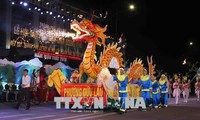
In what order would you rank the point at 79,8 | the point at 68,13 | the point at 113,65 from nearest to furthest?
the point at 113,65
the point at 68,13
the point at 79,8

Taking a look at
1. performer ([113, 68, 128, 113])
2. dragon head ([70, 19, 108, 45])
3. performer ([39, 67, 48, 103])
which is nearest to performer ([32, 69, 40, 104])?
performer ([39, 67, 48, 103])

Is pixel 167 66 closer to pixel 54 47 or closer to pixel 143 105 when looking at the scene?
pixel 54 47

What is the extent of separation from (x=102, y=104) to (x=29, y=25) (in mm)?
22719

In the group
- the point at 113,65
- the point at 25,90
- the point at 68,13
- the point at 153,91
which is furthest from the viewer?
the point at 68,13

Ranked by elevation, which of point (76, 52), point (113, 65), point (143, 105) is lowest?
point (143, 105)

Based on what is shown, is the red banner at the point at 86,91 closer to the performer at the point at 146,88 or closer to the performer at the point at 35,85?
the performer at the point at 146,88

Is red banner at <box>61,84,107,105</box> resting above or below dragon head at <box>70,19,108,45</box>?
below

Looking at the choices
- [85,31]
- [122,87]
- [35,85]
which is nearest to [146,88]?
[122,87]

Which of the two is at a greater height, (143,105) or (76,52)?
(76,52)

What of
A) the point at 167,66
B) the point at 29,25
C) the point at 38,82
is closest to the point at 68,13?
the point at 29,25

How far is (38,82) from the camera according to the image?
2222 centimetres

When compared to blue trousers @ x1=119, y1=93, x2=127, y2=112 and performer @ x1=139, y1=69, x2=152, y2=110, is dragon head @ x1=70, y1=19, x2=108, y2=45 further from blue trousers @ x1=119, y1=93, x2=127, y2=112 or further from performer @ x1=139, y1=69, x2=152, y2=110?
performer @ x1=139, y1=69, x2=152, y2=110

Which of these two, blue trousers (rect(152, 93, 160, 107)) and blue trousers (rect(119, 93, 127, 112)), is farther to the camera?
blue trousers (rect(152, 93, 160, 107))

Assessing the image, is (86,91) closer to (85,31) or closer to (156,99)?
(85,31)
